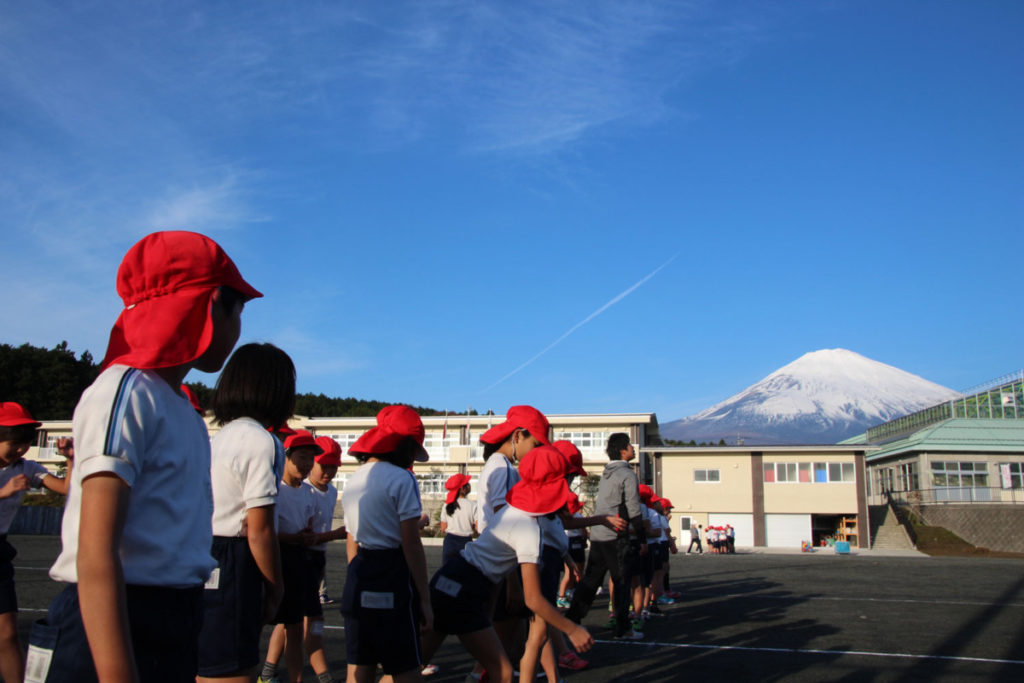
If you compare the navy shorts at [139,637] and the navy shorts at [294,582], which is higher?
the navy shorts at [139,637]

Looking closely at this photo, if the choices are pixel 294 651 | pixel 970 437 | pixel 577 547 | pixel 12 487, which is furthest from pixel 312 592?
pixel 970 437

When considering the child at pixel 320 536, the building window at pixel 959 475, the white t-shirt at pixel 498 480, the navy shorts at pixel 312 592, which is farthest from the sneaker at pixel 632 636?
the building window at pixel 959 475

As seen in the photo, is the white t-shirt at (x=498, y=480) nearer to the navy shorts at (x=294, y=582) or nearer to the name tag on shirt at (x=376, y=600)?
the navy shorts at (x=294, y=582)

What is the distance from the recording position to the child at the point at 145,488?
5.27ft

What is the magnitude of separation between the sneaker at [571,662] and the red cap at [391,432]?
3.63 m

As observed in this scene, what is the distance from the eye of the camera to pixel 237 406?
3.24 meters

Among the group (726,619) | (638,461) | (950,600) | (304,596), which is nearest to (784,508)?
(638,461)

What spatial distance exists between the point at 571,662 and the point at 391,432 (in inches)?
152

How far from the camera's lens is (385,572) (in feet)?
13.1

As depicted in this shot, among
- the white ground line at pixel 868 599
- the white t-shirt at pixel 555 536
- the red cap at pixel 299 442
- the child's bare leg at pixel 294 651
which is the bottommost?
the white ground line at pixel 868 599

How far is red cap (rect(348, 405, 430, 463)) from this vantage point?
4.26 meters

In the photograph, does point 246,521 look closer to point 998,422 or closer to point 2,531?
point 2,531

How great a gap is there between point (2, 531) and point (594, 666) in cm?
507

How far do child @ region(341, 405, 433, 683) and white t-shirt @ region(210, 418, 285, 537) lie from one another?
34.1 inches
